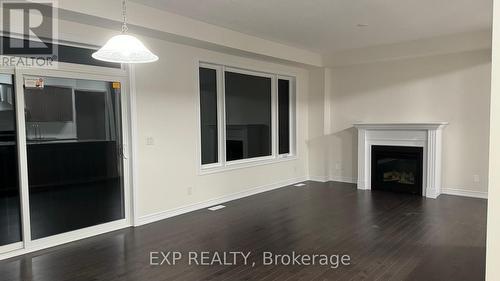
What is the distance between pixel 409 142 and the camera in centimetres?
609

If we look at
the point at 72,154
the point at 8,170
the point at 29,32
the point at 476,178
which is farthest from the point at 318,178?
the point at 29,32

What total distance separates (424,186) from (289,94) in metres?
3.09

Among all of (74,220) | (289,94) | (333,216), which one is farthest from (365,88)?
(74,220)

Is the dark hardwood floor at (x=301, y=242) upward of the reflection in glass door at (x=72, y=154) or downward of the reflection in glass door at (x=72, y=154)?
downward

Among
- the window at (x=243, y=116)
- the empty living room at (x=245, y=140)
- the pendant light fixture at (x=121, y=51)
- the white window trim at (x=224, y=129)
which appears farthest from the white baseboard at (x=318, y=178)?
the pendant light fixture at (x=121, y=51)

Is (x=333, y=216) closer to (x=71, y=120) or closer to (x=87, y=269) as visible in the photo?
(x=87, y=269)

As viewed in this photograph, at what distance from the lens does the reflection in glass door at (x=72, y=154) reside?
373 cm

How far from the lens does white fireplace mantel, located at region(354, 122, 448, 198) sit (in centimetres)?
579

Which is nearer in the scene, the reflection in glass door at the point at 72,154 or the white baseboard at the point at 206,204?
the reflection in glass door at the point at 72,154

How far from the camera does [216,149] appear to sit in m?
5.75

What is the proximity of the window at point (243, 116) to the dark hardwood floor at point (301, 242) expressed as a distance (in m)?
1.03

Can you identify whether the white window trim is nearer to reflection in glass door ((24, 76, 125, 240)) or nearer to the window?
the window

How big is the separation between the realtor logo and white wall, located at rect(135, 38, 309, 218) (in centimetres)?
104

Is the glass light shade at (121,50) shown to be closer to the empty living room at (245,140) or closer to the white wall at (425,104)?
the empty living room at (245,140)
